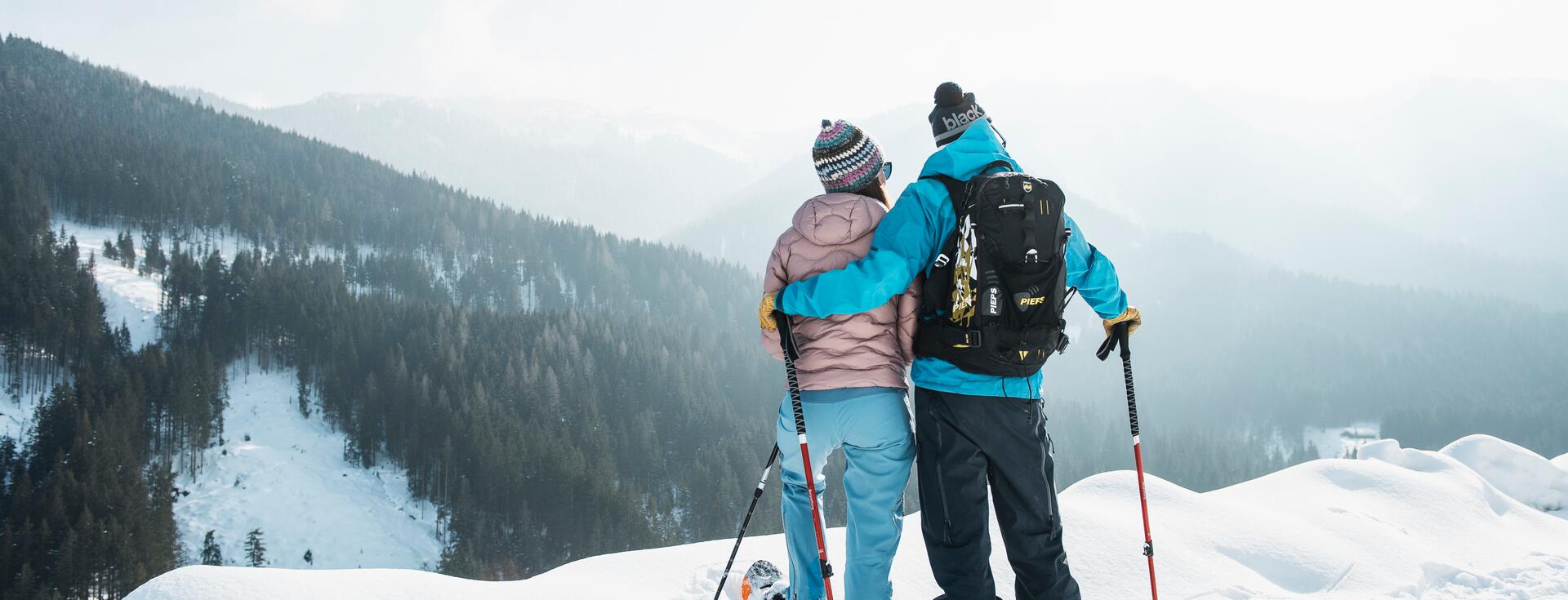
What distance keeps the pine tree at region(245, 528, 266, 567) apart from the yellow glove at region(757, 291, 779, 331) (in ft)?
226

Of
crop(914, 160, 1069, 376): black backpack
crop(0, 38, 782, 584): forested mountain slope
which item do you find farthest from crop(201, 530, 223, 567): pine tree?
crop(914, 160, 1069, 376): black backpack

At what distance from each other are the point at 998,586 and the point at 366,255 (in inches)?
4886

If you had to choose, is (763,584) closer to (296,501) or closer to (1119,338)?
(1119,338)

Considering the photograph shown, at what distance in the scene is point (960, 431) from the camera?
380cm

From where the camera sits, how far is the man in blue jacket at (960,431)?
375 cm

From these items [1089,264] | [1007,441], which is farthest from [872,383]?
[1089,264]

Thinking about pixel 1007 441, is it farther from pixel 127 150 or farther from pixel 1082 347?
pixel 1082 347

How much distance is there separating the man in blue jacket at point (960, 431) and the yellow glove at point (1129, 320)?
3.22 feet

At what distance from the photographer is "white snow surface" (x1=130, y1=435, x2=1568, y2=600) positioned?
17.5 ft

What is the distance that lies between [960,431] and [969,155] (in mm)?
1335

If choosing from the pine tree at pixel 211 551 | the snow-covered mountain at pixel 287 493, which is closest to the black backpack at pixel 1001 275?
the snow-covered mountain at pixel 287 493

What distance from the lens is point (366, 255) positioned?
113750mm

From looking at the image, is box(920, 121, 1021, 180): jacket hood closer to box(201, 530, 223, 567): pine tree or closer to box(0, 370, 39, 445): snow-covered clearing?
box(201, 530, 223, 567): pine tree

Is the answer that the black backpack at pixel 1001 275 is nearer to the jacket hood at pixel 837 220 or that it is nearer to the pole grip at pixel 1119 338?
the jacket hood at pixel 837 220
